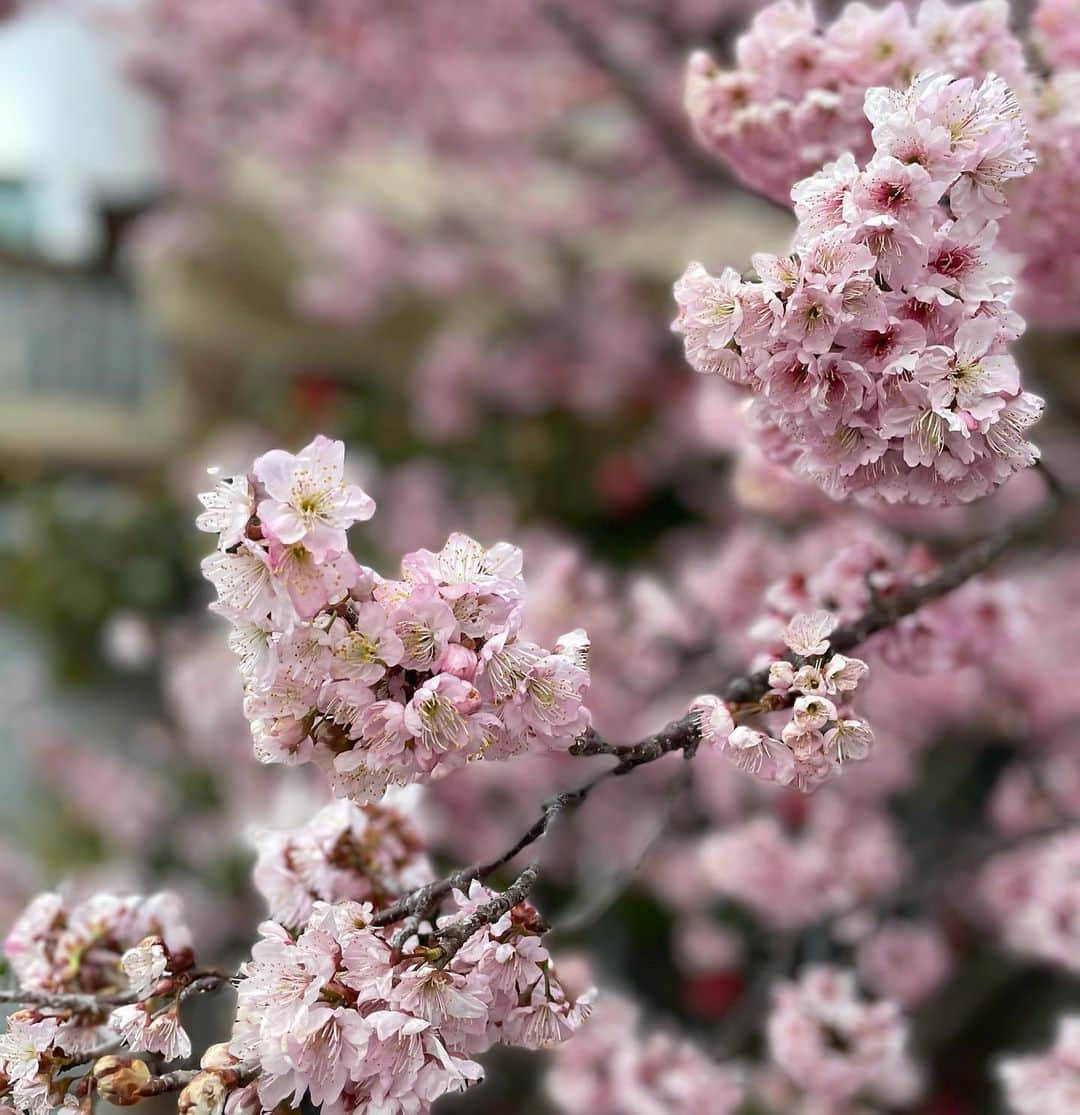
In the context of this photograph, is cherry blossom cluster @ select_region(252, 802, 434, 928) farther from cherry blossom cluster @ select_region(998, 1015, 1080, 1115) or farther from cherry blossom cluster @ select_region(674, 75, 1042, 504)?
cherry blossom cluster @ select_region(998, 1015, 1080, 1115)

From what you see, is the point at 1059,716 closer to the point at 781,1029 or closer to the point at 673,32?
the point at 781,1029

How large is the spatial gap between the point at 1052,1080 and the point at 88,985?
0.83 metres

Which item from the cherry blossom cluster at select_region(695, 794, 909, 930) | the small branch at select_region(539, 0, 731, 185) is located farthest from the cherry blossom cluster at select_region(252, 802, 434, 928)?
the small branch at select_region(539, 0, 731, 185)

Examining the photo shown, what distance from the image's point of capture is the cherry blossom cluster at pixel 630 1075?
0.98 metres

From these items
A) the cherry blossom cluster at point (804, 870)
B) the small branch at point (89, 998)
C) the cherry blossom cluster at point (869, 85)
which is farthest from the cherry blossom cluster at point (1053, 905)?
the small branch at point (89, 998)

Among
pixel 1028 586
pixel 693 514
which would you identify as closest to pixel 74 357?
pixel 693 514

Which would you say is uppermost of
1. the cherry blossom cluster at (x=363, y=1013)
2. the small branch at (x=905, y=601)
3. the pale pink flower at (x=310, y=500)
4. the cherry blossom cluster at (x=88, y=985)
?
the pale pink flower at (x=310, y=500)

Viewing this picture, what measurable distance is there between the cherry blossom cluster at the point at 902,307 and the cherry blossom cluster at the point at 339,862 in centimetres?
41

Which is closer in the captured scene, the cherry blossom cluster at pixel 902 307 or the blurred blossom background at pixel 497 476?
the cherry blossom cluster at pixel 902 307

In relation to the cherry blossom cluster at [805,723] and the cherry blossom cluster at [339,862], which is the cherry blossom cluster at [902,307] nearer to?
the cherry blossom cluster at [805,723]

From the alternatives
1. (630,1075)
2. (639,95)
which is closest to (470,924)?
(630,1075)

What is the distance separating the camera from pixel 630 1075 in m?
0.99

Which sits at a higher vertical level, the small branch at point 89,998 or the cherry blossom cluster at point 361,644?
the cherry blossom cluster at point 361,644

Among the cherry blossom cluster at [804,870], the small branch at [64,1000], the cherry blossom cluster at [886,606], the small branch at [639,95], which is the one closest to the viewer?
the small branch at [64,1000]
